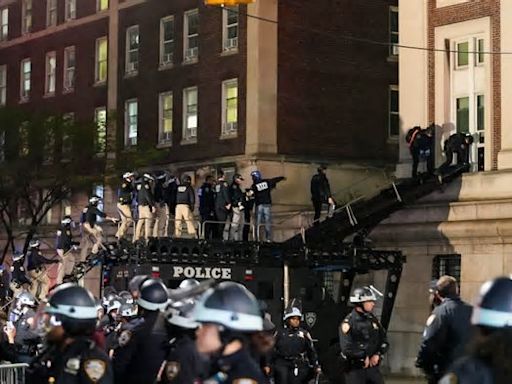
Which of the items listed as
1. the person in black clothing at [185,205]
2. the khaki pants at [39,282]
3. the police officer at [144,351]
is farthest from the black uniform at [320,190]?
the police officer at [144,351]

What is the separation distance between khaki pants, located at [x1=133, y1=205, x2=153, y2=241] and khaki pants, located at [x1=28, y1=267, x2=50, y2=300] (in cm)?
510

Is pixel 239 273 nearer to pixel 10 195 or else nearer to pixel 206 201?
pixel 206 201

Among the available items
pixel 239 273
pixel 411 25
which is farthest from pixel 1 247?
pixel 239 273

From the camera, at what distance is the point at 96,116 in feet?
168

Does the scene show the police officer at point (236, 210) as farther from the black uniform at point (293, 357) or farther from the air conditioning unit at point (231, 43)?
the black uniform at point (293, 357)

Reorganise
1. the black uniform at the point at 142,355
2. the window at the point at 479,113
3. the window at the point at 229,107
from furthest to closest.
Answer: the window at the point at 229,107 < the window at the point at 479,113 < the black uniform at the point at 142,355

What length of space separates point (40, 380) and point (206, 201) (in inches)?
1048

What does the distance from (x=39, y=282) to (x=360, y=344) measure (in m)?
21.6

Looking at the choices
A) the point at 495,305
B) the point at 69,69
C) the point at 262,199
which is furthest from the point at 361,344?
the point at 69,69

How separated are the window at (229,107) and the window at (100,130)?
6.00 m

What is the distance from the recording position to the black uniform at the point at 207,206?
34219mm

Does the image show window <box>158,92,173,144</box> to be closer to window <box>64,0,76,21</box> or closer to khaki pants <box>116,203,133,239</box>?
window <box>64,0,76,21</box>

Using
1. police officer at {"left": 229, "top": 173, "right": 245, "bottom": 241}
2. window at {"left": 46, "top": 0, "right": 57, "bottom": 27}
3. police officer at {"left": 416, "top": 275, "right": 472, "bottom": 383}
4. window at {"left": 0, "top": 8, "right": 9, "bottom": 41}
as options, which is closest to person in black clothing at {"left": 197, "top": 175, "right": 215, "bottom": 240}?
police officer at {"left": 229, "top": 173, "right": 245, "bottom": 241}

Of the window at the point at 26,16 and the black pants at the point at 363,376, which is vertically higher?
the window at the point at 26,16
